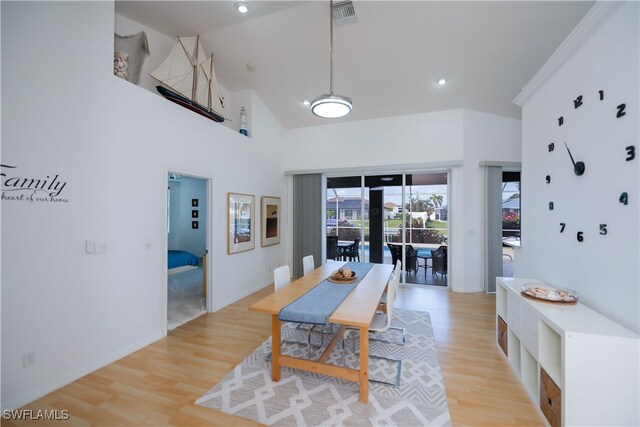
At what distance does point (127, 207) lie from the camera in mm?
2674

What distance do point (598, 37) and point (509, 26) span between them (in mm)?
1229

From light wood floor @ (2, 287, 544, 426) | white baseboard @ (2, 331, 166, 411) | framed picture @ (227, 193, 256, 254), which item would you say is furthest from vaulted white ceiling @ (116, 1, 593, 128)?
white baseboard @ (2, 331, 166, 411)

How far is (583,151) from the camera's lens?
2.10 meters

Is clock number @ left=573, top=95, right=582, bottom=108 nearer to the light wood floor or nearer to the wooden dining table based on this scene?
the wooden dining table

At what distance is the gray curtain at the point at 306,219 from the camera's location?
5555 mm

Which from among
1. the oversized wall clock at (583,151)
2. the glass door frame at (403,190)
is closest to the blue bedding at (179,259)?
the glass door frame at (403,190)

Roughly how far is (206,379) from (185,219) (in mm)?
5446

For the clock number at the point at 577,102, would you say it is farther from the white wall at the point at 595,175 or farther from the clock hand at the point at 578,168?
the clock hand at the point at 578,168

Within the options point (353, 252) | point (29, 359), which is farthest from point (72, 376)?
point (353, 252)

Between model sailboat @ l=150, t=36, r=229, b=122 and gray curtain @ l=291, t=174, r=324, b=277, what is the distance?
7.67 feet

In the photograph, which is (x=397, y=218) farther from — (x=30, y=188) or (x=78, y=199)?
(x=30, y=188)

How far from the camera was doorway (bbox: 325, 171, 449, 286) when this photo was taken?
16.9ft

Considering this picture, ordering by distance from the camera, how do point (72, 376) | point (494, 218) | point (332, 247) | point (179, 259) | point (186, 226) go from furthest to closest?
point (186, 226) → point (332, 247) → point (179, 259) → point (494, 218) → point (72, 376)

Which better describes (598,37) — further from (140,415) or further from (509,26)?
(140,415)
